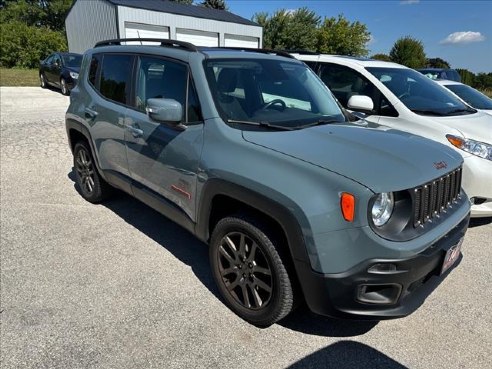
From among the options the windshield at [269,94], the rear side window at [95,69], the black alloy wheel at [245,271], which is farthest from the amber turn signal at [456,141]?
the rear side window at [95,69]

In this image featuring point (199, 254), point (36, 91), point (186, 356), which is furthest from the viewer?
point (36, 91)

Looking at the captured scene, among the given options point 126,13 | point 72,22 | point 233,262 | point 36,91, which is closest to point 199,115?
point 233,262

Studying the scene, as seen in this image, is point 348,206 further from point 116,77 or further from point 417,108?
point 417,108

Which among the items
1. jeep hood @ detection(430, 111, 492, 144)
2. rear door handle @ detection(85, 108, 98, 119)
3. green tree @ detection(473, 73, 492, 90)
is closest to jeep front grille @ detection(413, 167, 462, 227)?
jeep hood @ detection(430, 111, 492, 144)

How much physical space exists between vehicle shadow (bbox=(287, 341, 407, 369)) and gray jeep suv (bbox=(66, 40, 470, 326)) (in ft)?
1.10

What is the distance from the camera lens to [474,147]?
13.5 ft

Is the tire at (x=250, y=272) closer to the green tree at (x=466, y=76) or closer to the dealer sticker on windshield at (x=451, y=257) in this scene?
the dealer sticker on windshield at (x=451, y=257)

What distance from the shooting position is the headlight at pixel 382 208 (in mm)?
2225

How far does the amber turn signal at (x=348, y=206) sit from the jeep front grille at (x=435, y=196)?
45cm

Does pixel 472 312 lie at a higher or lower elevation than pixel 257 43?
lower

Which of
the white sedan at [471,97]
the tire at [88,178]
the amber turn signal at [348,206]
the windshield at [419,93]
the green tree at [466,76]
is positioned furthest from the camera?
the green tree at [466,76]

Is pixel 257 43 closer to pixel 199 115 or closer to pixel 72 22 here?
pixel 72 22

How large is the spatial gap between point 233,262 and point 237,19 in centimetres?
2950

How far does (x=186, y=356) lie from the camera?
2463 mm
